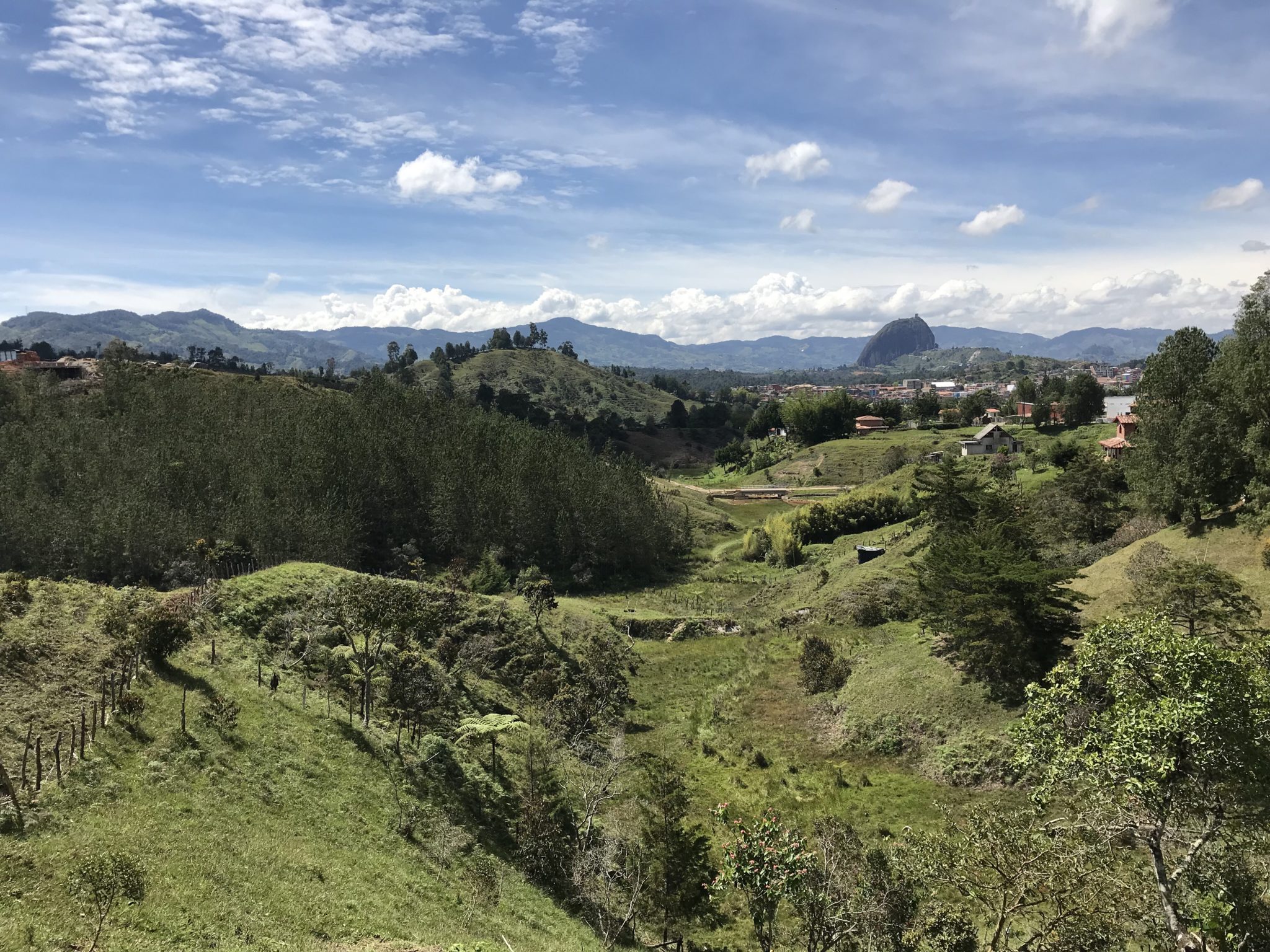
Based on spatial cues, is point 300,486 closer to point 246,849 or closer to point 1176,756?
point 246,849

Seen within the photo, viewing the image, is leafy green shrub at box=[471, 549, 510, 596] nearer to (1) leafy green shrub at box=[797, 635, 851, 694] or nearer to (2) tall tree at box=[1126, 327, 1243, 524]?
(1) leafy green shrub at box=[797, 635, 851, 694]

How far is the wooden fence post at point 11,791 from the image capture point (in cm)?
1423

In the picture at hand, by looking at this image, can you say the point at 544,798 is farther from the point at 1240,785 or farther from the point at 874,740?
the point at 1240,785

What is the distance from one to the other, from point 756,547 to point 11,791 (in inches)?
2703

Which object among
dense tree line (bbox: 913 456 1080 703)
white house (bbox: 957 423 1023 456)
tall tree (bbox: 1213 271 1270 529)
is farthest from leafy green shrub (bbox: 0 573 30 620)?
white house (bbox: 957 423 1023 456)

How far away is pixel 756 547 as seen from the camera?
77500 mm

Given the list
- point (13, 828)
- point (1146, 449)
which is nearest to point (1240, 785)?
point (13, 828)

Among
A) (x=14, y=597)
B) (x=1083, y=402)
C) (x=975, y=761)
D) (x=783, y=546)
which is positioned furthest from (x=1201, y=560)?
(x=1083, y=402)

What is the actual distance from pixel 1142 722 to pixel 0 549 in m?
72.0

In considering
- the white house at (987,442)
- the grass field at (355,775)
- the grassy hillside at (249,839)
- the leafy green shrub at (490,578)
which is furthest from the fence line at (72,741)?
the white house at (987,442)

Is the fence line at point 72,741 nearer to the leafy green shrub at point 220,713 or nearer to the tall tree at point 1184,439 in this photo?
the leafy green shrub at point 220,713

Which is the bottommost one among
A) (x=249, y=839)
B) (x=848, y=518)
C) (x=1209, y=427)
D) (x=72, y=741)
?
(x=848, y=518)

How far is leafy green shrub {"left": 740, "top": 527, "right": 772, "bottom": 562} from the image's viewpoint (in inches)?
3039

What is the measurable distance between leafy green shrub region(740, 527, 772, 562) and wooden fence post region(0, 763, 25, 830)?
2674 inches
